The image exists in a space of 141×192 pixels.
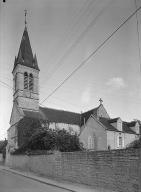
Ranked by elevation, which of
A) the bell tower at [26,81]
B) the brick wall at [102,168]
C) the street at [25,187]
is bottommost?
the street at [25,187]

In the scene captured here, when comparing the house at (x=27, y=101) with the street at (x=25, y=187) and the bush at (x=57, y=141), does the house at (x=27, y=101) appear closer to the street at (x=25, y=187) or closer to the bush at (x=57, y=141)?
the bush at (x=57, y=141)

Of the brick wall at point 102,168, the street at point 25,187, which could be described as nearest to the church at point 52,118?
the brick wall at point 102,168

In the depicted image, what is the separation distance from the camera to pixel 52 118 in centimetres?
5338

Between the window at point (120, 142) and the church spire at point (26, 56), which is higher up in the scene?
the church spire at point (26, 56)

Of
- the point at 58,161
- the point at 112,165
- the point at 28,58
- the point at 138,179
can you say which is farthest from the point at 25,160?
the point at 28,58

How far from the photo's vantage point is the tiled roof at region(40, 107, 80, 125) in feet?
176

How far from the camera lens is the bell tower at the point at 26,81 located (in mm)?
50312

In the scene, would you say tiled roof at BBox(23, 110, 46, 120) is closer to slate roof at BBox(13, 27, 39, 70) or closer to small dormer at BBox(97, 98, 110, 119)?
slate roof at BBox(13, 27, 39, 70)

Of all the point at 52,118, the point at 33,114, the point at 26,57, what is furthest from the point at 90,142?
the point at 26,57

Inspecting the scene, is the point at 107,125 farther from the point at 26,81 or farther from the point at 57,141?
the point at 57,141

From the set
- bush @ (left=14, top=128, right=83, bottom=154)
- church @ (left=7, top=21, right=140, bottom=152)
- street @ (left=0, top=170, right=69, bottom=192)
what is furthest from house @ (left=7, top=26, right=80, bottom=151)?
street @ (left=0, top=170, right=69, bottom=192)

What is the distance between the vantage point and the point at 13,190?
1327 cm

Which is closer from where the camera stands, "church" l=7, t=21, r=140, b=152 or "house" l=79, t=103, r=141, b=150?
"house" l=79, t=103, r=141, b=150

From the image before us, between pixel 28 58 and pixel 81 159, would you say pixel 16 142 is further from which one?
pixel 81 159
